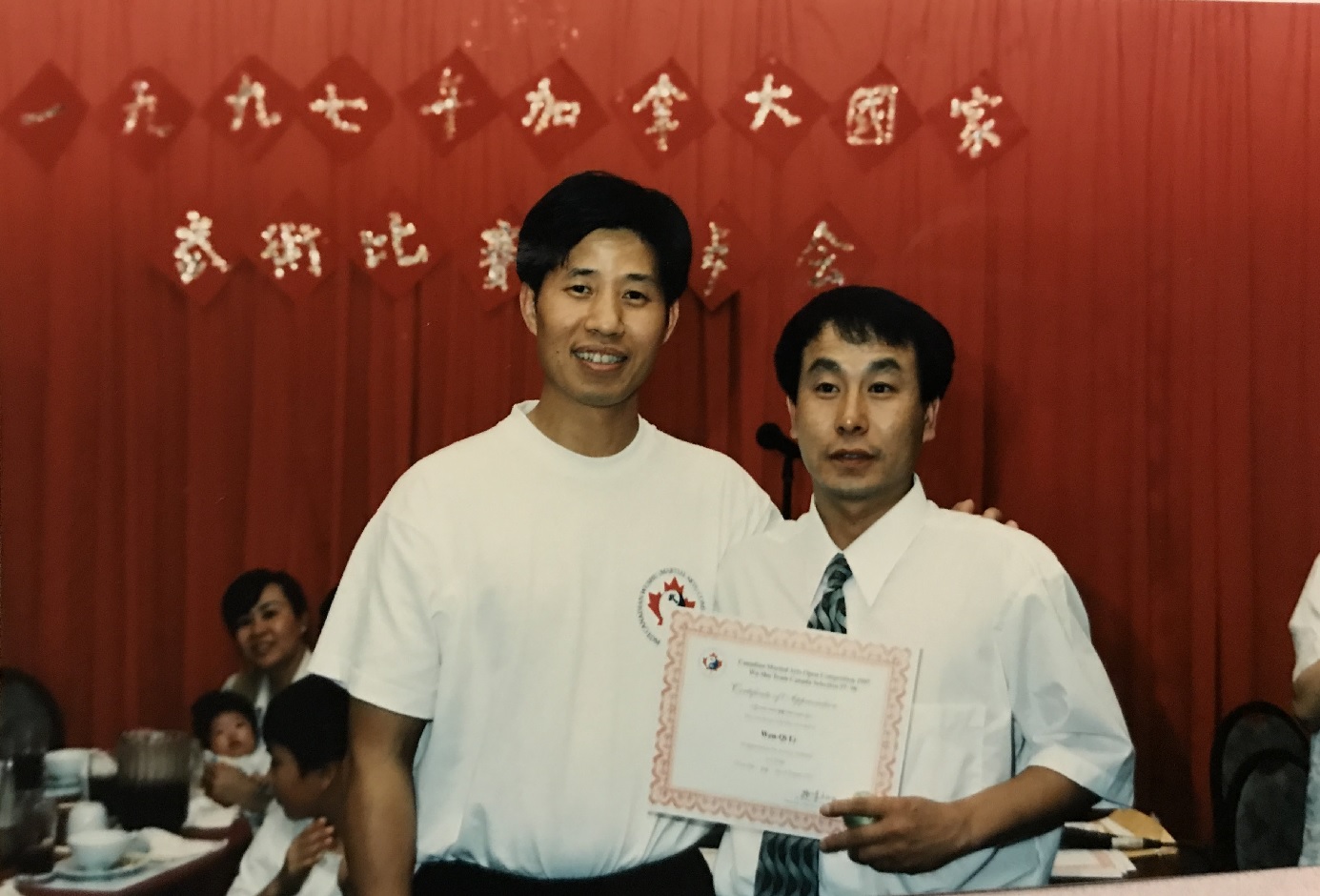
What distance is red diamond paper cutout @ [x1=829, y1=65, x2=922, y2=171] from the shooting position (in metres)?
1.47

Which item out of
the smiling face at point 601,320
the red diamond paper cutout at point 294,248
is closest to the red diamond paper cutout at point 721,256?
the smiling face at point 601,320

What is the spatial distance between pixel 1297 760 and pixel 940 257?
80 centimetres

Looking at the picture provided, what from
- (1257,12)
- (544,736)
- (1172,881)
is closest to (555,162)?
(544,736)

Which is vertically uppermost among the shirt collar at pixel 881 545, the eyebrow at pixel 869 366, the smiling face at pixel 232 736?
the eyebrow at pixel 869 366

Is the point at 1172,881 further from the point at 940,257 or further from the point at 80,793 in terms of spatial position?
the point at 80,793

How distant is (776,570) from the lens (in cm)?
135

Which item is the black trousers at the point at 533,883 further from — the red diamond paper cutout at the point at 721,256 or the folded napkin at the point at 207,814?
the red diamond paper cutout at the point at 721,256

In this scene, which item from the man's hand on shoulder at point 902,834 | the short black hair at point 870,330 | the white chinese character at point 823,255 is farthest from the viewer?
the white chinese character at point 823,255

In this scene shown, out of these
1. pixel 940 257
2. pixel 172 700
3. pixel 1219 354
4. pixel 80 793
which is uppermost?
pixel 940 257

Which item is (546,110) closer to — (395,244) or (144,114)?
(395,244)

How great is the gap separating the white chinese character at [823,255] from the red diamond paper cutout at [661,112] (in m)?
0.19

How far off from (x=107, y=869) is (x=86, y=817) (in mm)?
63

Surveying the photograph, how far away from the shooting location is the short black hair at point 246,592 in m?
1.34

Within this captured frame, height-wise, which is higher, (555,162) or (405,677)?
(555,162)
